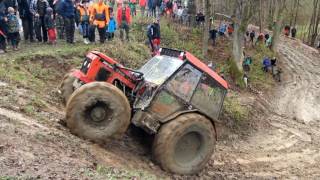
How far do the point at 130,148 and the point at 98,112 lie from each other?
1459 mm

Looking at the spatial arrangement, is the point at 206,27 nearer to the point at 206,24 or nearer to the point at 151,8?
the point at 206,24

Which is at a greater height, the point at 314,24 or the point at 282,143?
the point at 282,143

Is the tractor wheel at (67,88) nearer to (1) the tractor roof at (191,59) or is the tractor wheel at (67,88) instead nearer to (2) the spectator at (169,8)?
(1) the tractor roof at (191,59)

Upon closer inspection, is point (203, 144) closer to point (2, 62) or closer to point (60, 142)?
point (60, 142)

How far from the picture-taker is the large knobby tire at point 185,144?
935 cm

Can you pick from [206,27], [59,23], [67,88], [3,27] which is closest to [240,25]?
[206,27]

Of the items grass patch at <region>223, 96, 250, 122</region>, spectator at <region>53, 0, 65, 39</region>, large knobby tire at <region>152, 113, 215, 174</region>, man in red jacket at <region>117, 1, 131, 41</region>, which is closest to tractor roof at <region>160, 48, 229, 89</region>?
large knobby tire at <region>152, 113, 215, 174</region>

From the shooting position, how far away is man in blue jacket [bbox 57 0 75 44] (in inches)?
643

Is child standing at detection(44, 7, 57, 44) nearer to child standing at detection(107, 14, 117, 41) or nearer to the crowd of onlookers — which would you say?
the crowd of onlookers

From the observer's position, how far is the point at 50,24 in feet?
52.6

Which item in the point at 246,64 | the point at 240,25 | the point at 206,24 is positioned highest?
the point at 206,24

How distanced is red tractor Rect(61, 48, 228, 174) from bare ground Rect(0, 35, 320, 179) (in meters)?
0.40

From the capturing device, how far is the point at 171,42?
25.0 m

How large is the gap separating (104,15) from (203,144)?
840 centimetres
